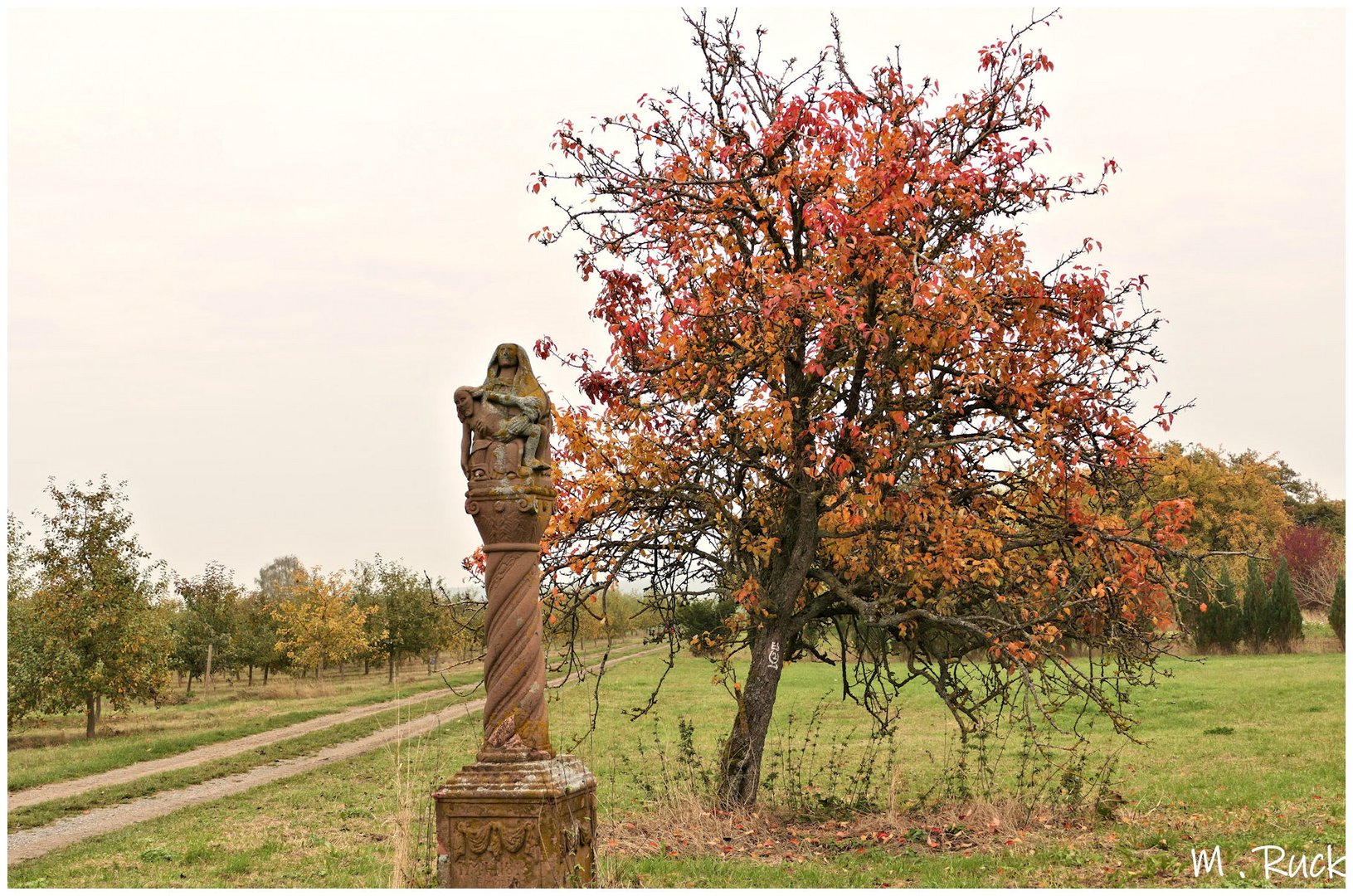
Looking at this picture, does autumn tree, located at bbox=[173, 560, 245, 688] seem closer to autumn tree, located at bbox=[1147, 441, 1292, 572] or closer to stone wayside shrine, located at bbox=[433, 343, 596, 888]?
stone wayside shrine, located at bbox=[433, 343, 596, 888]

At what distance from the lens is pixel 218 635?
3656cm

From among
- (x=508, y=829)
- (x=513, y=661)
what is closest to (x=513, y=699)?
(x=513, y=661)

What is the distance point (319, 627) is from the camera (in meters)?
36.0

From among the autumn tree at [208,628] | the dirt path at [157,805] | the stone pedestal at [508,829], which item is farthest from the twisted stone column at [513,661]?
the autumn tree at [208,628]

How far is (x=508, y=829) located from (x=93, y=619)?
19449mm

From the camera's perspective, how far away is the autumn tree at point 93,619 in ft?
71.3

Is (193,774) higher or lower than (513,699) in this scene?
lower

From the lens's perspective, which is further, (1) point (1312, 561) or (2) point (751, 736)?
(1) point (1312, 561)

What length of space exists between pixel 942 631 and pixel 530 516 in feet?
17.3

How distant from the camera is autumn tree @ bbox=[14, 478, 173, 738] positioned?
21.7 meters

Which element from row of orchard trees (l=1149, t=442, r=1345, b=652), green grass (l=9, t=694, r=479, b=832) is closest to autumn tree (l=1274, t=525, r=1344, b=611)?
row of orchard trees (l=1149, t=442, r=1345, b=652)

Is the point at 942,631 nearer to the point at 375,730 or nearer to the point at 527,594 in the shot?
the point at 527,594

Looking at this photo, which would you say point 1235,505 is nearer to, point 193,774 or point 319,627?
point 319,627

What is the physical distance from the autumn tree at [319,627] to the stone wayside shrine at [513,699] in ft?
101
